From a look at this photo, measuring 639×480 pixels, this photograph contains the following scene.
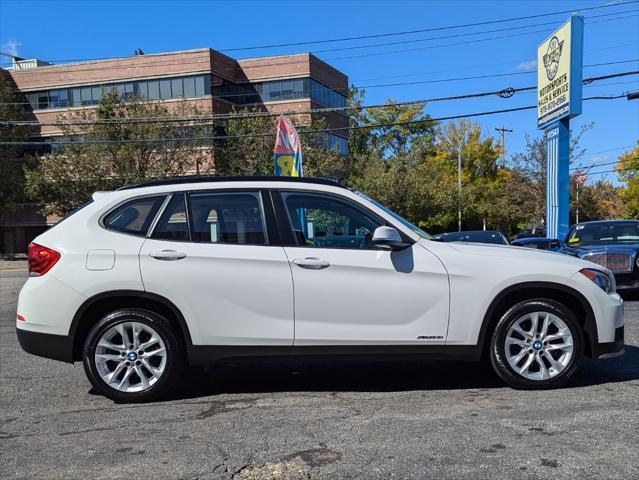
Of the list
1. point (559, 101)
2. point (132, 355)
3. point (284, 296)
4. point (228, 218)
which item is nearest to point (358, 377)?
point (284, 296)

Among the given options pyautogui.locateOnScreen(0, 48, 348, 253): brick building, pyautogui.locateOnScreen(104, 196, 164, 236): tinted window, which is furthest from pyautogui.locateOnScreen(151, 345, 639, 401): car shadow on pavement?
pyautogui.locateOnScreen(0, 48, 348, 253): brick building

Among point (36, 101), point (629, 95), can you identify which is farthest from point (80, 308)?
point (36, 101)

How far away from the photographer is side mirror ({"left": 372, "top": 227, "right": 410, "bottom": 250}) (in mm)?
4574

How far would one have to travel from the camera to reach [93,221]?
16.1 ft

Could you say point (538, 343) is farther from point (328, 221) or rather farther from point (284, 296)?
point (284, 296)

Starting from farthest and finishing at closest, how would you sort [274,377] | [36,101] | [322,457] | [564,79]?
[36,101] → [564,79] → [274,377] → [322,457]

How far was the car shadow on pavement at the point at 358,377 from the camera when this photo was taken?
5086 mm

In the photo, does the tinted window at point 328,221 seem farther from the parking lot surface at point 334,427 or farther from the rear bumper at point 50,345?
the rear bumper at point 50,345

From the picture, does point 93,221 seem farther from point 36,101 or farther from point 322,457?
point 36,101

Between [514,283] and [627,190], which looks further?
[627,190]

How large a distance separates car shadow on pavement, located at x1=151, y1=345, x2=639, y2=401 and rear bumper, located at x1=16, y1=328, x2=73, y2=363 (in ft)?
3.10

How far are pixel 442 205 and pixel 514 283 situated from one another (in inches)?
1262

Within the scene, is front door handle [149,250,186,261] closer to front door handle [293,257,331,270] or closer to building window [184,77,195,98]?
front door handle [293,257,331,270]

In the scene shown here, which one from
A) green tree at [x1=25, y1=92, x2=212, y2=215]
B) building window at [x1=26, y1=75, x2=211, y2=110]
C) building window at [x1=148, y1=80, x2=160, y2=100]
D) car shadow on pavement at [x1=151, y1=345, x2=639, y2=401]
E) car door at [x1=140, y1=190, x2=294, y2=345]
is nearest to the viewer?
car door at [x1=140, y1=190, x2=294, y2=345]
